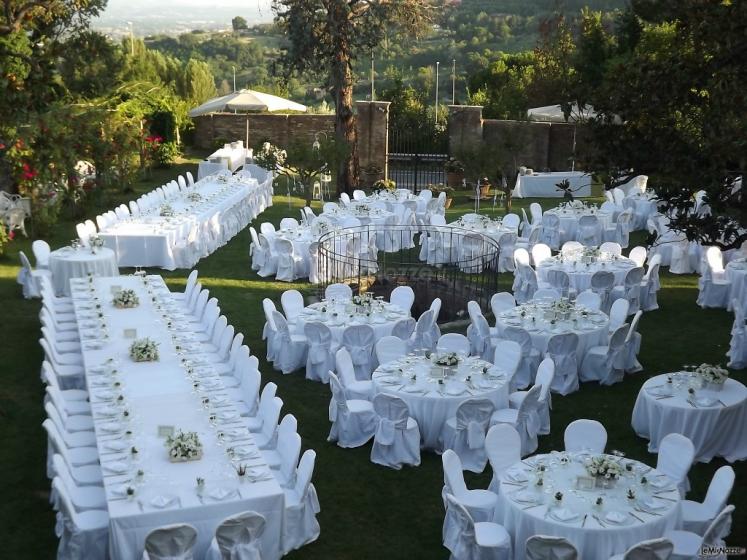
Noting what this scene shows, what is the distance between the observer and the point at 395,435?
34.2ft

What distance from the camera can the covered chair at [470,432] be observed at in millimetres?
10320

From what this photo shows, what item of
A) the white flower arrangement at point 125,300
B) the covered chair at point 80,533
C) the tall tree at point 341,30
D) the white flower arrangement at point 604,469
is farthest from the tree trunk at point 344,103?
the covered chair at point 80,533

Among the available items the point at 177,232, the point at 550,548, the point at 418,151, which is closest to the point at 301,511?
the point at 550,548

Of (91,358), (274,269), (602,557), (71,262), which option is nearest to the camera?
(602,557)

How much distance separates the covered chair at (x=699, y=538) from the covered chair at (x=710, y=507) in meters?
0.26

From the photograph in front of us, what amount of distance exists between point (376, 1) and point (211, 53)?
65.0m

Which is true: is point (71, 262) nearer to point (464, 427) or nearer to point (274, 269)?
point (274, 269)

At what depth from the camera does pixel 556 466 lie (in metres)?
8.48

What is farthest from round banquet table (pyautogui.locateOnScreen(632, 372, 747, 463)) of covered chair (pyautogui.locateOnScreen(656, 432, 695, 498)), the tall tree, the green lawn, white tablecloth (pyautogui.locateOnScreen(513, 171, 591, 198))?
white tablecloth (pyautogui.locateOnScreen(513, 171, 591, 198))

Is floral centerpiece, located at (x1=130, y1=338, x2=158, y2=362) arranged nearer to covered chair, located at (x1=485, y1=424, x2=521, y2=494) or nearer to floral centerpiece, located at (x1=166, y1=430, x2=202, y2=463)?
floral centerpiece, located at (x1=166, y1=430, x2=202, y2=463)

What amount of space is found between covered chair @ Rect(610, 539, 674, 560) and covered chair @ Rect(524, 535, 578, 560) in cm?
34

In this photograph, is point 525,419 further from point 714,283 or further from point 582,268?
point 714,283

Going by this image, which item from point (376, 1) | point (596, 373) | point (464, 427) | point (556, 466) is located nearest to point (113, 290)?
point (464, 427)

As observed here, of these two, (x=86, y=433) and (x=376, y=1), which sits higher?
(x=376, y=1)
